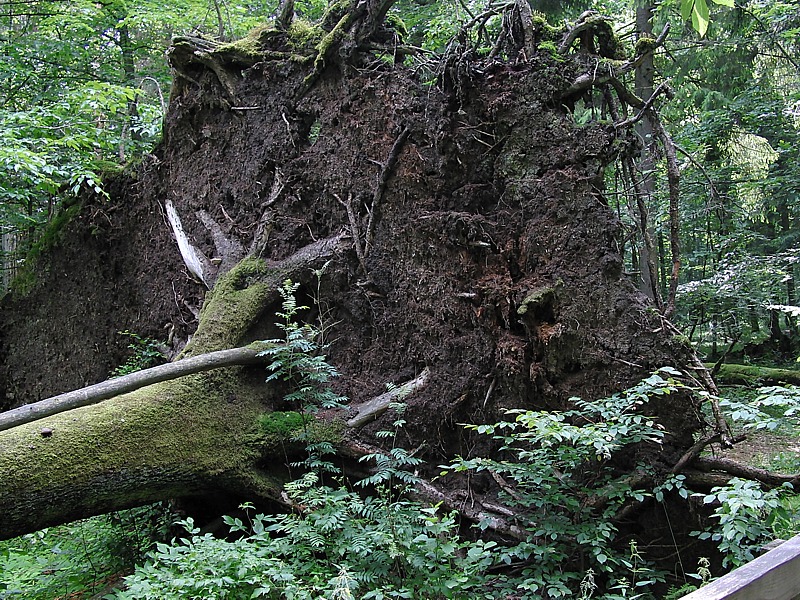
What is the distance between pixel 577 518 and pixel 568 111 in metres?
3.37

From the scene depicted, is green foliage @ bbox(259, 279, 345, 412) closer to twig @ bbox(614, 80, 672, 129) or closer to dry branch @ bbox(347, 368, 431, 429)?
dry branch @ bbox(347, 368, 431, 429)

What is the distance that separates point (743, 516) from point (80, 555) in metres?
5.45

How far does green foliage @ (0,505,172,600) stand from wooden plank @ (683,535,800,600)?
4.79m

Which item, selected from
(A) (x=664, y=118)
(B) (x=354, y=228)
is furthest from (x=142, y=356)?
(A) (x=664, y=118)

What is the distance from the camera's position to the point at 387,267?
18.3 ft

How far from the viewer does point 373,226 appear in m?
Result: 5.66

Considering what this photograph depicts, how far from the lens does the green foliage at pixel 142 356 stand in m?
7.03

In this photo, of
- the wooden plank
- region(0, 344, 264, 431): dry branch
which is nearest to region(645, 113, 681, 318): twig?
the wooden plank

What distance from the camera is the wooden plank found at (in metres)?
1.69

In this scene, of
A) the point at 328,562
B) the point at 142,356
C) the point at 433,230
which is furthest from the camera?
the point at 142,356

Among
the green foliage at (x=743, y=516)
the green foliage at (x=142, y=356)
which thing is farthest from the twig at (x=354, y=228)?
the green foliage at (x=743, y=516)

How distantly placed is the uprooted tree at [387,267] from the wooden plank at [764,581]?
2206 millimetres

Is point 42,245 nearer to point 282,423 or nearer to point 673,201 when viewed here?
point 282,423

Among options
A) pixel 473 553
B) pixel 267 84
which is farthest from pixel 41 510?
pixel 267 84
